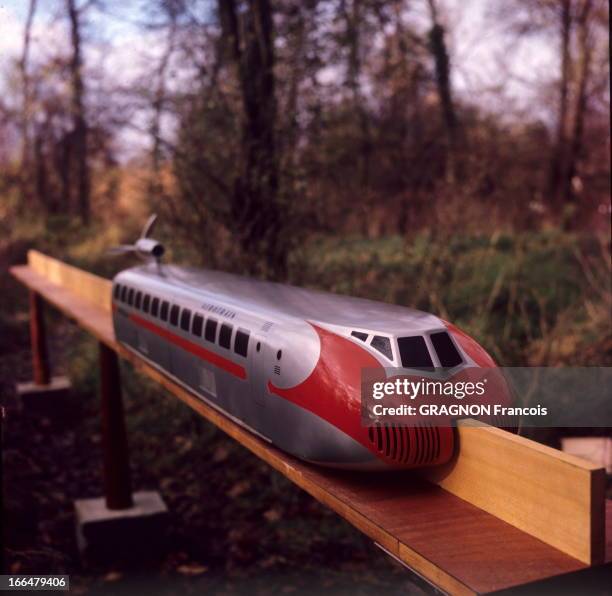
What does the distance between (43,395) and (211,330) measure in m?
8.18

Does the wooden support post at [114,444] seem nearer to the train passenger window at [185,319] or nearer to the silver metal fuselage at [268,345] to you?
the silver metal fuselage at [268,345]

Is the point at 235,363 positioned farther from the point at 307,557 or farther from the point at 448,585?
the point at 307,557

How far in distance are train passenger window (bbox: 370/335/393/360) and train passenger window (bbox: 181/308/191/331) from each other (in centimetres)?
145

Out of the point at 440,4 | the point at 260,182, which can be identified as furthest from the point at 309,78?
the point at 440,4

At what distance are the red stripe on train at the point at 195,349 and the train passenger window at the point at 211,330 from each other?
2.2 inches

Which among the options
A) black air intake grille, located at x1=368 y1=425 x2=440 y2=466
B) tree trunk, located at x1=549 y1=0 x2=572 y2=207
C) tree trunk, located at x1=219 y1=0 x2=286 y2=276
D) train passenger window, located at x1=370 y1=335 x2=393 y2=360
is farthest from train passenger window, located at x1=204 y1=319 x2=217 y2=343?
tree trunk, located at x1=549 y1=0 x2=572 y2=207

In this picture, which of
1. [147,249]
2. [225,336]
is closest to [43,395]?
[147,249]

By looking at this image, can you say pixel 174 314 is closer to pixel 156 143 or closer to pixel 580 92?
pixel 156 143

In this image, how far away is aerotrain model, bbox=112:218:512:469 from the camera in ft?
7.77

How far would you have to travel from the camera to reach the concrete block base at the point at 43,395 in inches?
426

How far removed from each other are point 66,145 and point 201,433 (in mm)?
17467

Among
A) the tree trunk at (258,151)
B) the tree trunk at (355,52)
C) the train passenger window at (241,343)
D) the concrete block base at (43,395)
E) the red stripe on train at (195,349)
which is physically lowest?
the concrete block base at (43,395)

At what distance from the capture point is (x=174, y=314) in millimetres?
3916

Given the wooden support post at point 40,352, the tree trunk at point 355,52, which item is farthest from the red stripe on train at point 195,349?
the wooden support post at point 40,352
